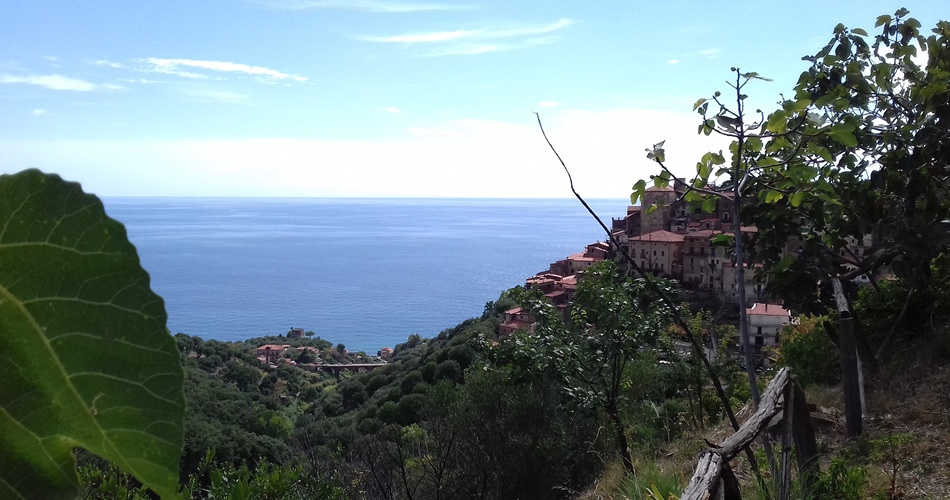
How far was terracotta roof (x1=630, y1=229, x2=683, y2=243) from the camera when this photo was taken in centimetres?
2608

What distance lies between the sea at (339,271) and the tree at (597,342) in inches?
652

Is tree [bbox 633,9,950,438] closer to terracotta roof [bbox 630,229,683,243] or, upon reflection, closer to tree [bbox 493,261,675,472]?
tree [bbox 493,261,675,472]

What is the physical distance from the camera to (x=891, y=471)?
2930mm

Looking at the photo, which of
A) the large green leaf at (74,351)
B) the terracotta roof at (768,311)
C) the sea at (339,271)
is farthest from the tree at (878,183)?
the sea at (339,271)

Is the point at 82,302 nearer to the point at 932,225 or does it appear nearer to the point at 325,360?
the point at 932,225

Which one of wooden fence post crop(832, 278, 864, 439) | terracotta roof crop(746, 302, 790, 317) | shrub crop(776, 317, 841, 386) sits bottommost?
terracotta roof crop(746, 302, 790, 317)

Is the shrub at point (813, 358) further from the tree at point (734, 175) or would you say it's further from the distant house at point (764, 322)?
the distant house at point (764, 322)

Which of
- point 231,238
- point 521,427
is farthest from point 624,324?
point 231,238

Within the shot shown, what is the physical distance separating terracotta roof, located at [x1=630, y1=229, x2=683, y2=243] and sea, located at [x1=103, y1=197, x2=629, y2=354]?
17.1 m

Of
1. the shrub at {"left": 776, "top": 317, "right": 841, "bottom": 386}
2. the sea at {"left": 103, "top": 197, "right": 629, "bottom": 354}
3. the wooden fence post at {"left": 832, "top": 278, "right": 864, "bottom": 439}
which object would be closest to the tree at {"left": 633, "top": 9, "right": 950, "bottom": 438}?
the wooden fence post at {"left": 832, "top": 278, "right": 864, "bottom": 439}

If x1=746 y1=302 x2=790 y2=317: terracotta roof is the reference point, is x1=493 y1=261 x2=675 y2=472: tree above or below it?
above

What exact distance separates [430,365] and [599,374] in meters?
11.4

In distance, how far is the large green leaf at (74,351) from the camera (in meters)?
0.16

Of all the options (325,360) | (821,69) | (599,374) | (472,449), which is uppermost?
(821,69)
